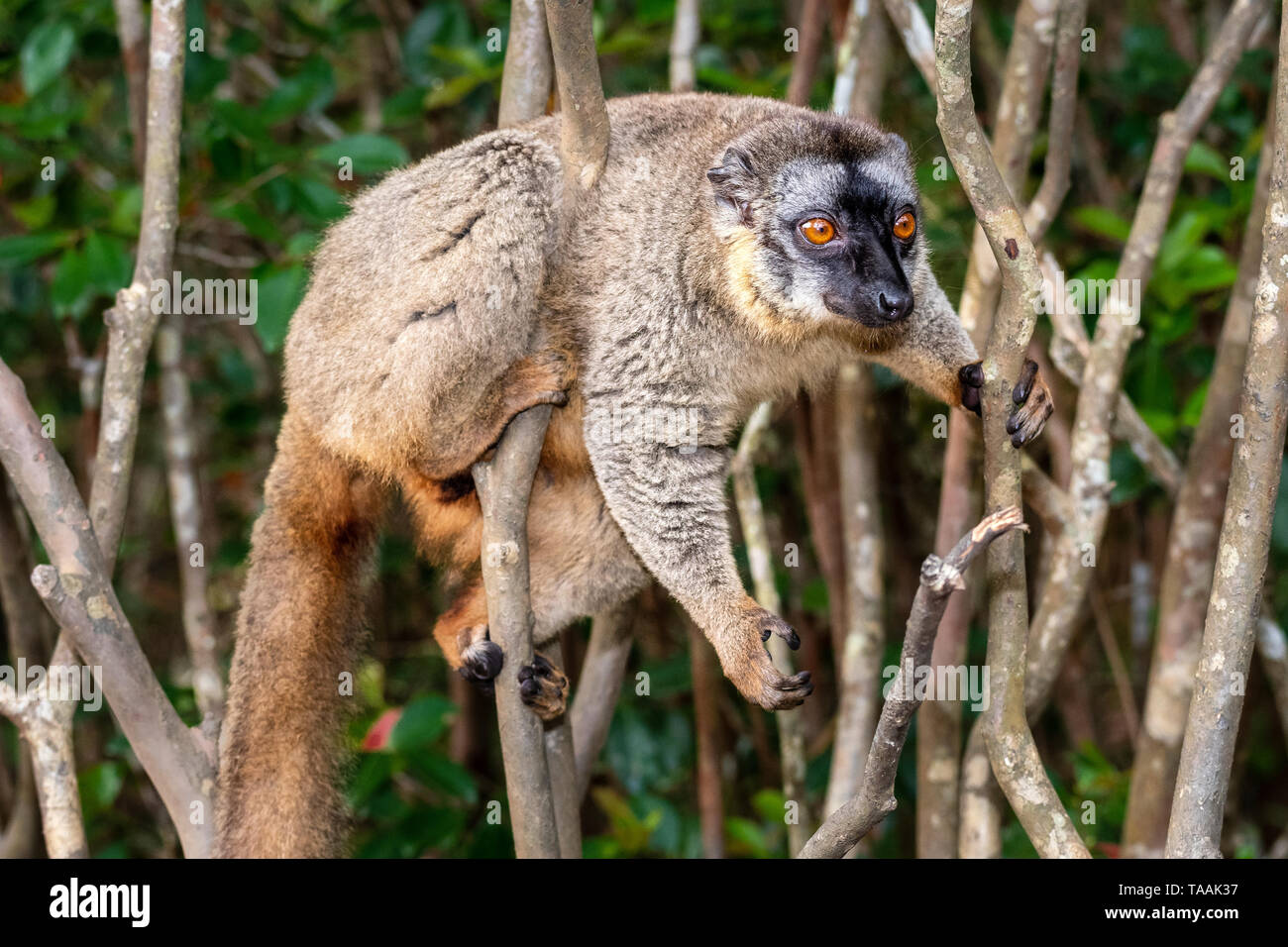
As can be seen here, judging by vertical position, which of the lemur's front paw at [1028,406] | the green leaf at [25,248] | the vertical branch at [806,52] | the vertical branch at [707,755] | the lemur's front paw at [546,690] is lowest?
the vertical branch at [707,755]

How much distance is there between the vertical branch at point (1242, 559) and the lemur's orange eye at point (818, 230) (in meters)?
1.34

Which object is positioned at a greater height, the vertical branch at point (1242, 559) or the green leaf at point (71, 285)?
the green leaf at point (71, 285)

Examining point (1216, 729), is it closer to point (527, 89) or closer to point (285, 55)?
point (527, 89)

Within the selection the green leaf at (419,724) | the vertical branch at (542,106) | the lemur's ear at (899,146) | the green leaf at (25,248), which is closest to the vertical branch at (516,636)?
the vertical branch at (542,106)

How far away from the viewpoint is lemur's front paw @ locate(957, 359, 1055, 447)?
3.78 metres

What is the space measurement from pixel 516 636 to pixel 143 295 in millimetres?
1635

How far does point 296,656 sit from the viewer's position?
430 centimetres

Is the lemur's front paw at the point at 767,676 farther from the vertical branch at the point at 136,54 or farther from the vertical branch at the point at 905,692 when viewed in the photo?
the vertical branch at the point at 136,54

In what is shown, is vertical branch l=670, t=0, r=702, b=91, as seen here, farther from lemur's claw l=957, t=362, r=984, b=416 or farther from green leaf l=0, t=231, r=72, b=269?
green leaf l=0, t=231, r=72, b=269

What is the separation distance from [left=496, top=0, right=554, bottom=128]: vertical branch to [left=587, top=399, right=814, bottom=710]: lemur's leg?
115 cm

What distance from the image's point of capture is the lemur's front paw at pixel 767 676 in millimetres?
3713

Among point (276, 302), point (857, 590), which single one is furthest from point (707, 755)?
point (276, 302)

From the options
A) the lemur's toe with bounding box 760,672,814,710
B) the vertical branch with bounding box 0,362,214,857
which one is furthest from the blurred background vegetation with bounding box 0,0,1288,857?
the lemur's toe with bounding box 760,672,814,710

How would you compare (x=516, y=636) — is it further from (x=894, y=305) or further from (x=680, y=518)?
(x=894, y=305)
